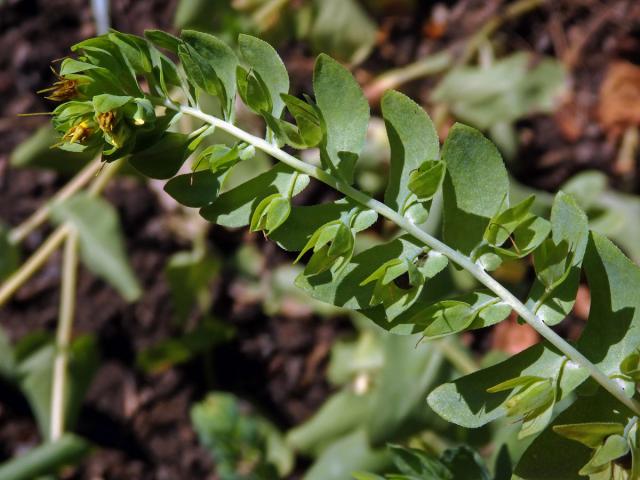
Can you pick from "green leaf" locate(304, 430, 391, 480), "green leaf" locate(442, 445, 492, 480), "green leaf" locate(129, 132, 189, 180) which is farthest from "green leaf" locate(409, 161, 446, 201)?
"green leaf" locate(304, 430, 391, 480)

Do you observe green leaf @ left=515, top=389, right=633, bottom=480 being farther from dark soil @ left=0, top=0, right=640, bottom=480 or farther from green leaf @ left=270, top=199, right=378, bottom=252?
dark soil @ left=0, top=0, right=640, bottom=480

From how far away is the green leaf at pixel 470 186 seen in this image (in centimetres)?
83

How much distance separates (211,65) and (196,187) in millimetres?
116

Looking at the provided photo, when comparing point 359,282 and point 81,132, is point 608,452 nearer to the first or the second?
point 359,282

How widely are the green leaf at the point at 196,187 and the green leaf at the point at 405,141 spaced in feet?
0.56

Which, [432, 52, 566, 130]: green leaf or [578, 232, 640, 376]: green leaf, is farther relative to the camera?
[432, 52, 566, 130]: green leaf

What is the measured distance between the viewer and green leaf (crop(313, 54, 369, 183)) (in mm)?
837

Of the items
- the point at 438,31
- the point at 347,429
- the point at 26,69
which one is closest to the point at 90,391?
the point at 347,429

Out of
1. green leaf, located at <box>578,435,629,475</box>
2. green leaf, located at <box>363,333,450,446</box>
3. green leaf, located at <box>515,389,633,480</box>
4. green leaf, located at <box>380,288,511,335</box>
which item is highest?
green leaf, located at <box>380,288,511,335</box>

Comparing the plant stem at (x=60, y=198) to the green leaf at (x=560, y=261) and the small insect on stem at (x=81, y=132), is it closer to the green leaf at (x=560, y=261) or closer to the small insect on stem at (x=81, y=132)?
the small insect on stem at (x=81, y=132)

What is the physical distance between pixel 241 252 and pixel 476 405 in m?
1.28

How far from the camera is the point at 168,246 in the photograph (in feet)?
6.86

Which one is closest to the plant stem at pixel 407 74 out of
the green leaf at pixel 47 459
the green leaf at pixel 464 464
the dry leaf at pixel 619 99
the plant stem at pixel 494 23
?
the plant stem at pixel 494 23

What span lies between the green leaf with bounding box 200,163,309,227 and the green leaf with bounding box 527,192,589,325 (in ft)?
0.78
